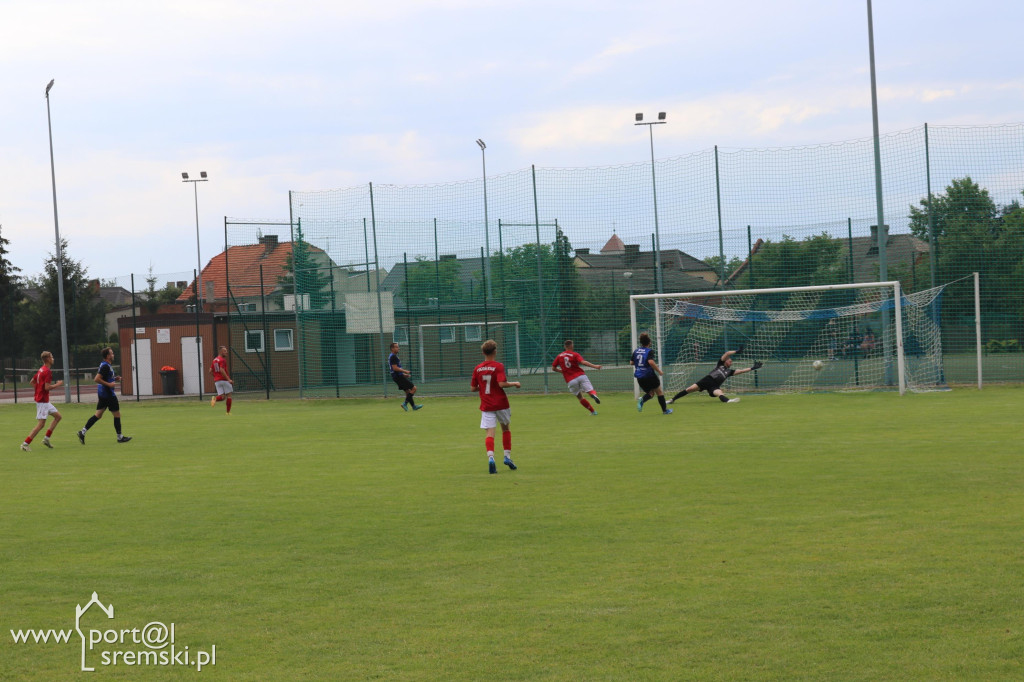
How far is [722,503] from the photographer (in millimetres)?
9430

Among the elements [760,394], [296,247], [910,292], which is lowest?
[760,394]

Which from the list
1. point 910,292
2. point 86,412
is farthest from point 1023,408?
point 86,412

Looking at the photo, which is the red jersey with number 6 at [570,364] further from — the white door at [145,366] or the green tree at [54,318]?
the green tree at [54,318]

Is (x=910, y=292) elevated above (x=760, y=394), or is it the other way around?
(x=910, y=292)

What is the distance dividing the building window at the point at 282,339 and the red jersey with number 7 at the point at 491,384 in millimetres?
28191

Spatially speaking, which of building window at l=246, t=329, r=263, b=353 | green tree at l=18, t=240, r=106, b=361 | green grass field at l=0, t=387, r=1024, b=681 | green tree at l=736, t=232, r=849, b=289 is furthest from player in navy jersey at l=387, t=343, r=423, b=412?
green tree at l=18, t=240, r=106, b=361

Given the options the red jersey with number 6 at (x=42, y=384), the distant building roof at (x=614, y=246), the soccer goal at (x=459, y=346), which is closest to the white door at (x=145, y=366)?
the soccer goal at (x=459, y=346)

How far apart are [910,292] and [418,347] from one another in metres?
16.2

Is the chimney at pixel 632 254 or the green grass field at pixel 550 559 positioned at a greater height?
the chimney at pixel 632 254

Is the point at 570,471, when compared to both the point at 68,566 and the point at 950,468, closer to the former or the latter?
the point at 950,468

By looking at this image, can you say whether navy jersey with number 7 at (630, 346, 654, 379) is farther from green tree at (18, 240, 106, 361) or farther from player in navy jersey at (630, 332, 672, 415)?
green tree at (18, 240, 106, 361)

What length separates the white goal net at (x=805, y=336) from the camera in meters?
25.5

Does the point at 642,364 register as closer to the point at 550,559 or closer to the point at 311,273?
the point at 550,559

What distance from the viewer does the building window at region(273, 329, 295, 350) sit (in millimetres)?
39688
